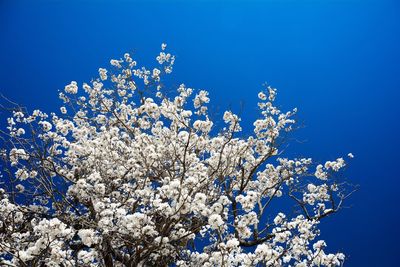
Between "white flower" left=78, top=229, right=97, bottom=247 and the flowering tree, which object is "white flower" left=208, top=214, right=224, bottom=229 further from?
"white flower" left=78, top=229, right=97, bottom=247

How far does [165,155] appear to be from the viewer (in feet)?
19.2

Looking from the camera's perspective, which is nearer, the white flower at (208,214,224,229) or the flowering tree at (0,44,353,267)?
the white flower at (208,214,224,229)

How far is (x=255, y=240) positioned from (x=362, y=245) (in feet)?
28.8

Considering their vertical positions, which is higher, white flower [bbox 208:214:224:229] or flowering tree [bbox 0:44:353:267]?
flowering tree [bbox 0:44:353:267]

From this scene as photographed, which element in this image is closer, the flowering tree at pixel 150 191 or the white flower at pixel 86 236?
the white flower at pixel 86 236

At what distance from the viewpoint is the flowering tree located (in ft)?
13.8

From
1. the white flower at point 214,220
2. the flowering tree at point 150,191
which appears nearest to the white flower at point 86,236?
the flowering tree at point 150,191

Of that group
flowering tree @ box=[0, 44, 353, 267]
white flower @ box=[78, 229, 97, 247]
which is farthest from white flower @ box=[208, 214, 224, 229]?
white flower @ box=[78, 229, 97, 247]

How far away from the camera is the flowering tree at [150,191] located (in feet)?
13.8

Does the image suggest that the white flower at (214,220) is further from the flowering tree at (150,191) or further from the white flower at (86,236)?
the white flower at (86,236)

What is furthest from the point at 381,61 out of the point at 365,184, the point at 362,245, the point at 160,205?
the point at 160,205

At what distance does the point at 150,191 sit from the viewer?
5055mm

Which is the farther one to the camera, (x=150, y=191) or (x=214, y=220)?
(x=150, y=191)

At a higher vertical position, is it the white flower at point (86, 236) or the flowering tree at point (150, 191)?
the flowering tree at point (150, 191)
